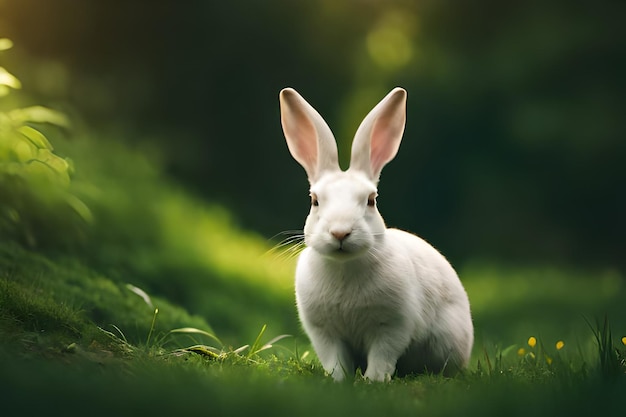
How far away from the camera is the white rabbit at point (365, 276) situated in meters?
4.77

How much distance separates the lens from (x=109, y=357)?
4.53m

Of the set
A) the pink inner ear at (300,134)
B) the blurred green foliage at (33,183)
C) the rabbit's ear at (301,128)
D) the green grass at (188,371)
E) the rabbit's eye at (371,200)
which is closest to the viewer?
the green grass at (188,371)

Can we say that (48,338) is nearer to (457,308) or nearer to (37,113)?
(457,308)

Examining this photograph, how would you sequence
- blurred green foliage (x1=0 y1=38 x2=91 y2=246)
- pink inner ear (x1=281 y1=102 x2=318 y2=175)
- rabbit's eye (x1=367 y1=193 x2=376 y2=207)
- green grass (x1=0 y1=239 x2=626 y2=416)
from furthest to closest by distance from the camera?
1. blurred green foliage (x1=0 y1=38 x2=91 y2=246)
2. pink inner ear (x1=281 y1=102 x2=318 y2=175)
3. rabbit's eye (x1=367 y1=193 x2=376 y2=207)
4. green grass (x1=0 y1=239 x2=626 y2=416)

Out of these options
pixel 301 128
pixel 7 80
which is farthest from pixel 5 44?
pixel 301 128

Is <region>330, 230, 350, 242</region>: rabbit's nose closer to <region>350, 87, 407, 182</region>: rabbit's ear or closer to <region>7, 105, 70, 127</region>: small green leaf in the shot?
<region>350, 87, 407, 182</region>: rabbit's ear

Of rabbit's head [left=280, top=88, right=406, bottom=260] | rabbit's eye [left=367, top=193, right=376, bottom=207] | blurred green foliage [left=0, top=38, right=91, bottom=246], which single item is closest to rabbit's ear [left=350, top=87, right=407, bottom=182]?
rabbit's head [left=280, top=88, right=406, bottom=260]

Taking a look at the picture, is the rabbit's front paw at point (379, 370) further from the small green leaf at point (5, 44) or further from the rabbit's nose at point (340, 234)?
the small green leaf at point (5, 44)

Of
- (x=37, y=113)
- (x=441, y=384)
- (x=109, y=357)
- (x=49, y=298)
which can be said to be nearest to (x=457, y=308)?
(x=441, y=384)

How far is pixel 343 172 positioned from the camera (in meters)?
5.03

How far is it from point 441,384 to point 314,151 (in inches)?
68.8

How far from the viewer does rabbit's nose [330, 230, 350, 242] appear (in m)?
4.55

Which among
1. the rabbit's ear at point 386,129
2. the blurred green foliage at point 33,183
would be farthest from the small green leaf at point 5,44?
the rabbit's ear at point 386,129

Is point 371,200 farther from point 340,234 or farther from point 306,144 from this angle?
point 306,144
